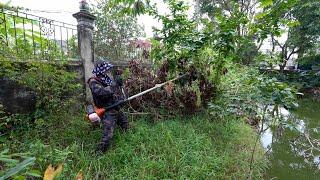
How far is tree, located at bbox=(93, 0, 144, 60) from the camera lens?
7.09 m

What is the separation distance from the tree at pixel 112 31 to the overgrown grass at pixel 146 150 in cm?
278

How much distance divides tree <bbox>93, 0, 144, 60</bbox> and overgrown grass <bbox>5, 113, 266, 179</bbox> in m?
2.78

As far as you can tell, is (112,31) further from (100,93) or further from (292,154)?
(292,154)

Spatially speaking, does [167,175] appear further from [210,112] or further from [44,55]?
[44,55]

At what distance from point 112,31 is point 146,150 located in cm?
489

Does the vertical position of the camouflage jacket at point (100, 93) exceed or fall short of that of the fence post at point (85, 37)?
it falls short

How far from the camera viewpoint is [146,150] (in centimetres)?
401

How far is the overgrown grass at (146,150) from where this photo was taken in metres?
3.49

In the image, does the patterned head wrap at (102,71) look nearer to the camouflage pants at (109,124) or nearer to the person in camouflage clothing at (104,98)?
the person in camouflage clothing at (104,98)

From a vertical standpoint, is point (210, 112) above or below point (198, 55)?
below

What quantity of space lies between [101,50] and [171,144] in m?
3.72

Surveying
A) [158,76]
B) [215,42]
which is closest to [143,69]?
[158,76]

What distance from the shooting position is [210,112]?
5176mm

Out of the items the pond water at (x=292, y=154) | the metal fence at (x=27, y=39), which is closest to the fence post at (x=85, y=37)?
the metal fence at (x=27, y=39)
